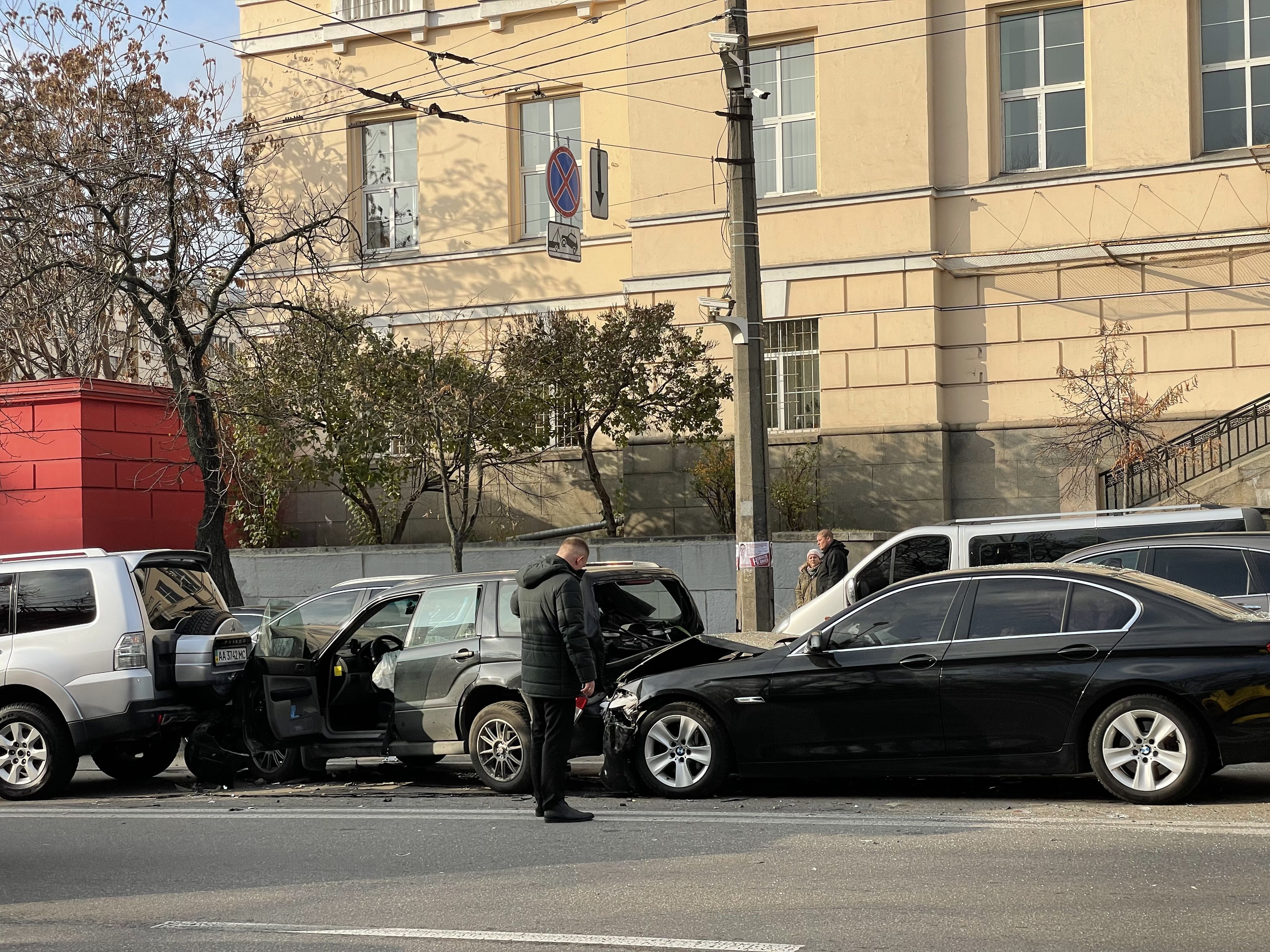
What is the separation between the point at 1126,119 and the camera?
2064 centimetres

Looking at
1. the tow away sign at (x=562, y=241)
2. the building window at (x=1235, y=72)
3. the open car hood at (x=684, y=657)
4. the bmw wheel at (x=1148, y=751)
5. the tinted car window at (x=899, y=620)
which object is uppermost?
the building window at (x=1235, y=72)

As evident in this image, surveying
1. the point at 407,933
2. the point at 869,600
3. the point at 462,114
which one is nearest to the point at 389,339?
the point at 462,114

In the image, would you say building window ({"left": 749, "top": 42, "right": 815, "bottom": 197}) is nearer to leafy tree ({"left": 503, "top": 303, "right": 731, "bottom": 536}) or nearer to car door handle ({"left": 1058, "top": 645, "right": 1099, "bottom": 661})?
leafy tree ({"left": 503, "top": 303, "right": 731, "bottom": 536})

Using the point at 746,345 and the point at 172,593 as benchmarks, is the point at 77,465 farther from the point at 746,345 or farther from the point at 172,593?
the point at 746,345

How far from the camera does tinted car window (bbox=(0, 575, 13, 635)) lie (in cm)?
1202

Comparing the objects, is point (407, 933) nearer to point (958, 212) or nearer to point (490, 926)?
point (490, 926)

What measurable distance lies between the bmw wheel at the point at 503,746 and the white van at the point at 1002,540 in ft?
11.4

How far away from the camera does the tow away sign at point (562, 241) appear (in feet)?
60.1

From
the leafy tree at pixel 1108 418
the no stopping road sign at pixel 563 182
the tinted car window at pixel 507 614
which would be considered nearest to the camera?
the tinted car window at pixel 507 614

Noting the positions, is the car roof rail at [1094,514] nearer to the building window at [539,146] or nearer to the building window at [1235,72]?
the building window at [1235,72]

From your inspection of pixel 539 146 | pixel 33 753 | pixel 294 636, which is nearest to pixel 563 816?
pixel 294 636

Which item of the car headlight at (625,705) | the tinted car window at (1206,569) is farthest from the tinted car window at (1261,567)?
the car headlight at (625,705)

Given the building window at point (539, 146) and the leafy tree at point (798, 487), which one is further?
the building window at point (539, 146)

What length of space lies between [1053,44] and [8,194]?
1404cm
